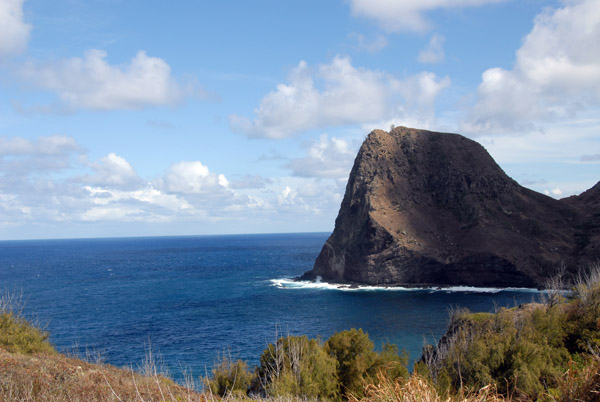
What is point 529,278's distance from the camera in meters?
81.7

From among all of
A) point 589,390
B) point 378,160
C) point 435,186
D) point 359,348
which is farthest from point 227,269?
point 589,390

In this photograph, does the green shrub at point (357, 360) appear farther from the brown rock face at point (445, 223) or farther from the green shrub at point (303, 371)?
the brown rock face at point (445, 223)

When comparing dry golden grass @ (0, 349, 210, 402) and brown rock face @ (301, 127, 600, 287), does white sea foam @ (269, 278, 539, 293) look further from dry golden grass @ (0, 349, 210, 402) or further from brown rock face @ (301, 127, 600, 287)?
dry golden grass @ (0, 349, 210, 402)

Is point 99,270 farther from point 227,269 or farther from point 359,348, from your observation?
point 359,348

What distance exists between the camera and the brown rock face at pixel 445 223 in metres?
85.8

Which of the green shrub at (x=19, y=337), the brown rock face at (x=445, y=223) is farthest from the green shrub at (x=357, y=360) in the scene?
the brown rock face at (x=445, y=223)

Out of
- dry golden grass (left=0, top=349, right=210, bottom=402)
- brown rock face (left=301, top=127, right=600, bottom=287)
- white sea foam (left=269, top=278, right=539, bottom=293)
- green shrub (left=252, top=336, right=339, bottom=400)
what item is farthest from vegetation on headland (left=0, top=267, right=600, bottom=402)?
brown rock face (left=301, top=127, right=600, bottom=287)

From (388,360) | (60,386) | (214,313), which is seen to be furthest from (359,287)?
(60,386)

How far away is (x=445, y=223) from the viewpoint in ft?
322

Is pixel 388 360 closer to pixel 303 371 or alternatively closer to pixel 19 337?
pixel 303 371

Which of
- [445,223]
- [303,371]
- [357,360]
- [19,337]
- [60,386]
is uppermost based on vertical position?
[445,223]

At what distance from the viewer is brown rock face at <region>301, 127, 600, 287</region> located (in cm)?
8575

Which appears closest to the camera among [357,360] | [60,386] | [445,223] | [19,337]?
[60,386]

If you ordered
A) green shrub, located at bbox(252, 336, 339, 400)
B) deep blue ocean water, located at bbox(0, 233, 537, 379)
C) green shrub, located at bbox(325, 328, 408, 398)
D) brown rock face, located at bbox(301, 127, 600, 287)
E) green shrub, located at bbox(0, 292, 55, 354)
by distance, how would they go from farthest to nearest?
brown rock face, located at bbox(301, 127, 600, 287)
deep blue ocean water, located at bbox(0, 233, 537, 379)
green shrub, located at bbox(0, 292, 55, 354)
green shrub, located at bbox(325, 328, 408, 398)
green shrub, located at bbox(252, 336, 339, 400)
